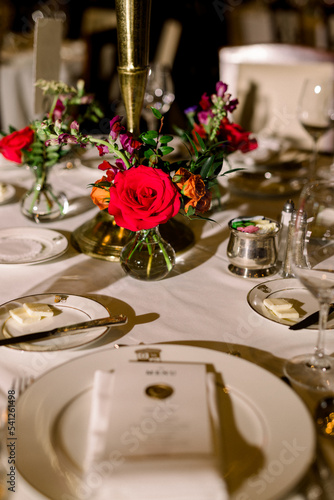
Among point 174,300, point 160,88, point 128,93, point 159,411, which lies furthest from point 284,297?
point 160,88

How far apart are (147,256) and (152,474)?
1.64 feet

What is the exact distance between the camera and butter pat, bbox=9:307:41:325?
806mm

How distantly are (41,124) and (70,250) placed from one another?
28cm

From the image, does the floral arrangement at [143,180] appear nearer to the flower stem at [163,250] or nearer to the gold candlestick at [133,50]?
the flower stem at [163,250]

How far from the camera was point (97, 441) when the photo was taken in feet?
1.80

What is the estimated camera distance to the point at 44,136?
115cm

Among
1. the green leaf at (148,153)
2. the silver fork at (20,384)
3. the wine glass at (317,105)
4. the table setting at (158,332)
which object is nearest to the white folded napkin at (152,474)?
the table setting at (158,332)

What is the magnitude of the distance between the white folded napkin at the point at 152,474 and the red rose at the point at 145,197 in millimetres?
389

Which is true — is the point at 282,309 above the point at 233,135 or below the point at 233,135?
below

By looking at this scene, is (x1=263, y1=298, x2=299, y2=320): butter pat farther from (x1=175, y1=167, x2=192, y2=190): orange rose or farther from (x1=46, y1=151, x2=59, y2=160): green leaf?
(x1=46, y1=151, x2=59, y2=160): green leaf

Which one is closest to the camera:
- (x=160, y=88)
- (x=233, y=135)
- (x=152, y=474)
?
(x=152, y=474)

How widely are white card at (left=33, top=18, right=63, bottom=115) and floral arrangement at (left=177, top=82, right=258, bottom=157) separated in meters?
0.35

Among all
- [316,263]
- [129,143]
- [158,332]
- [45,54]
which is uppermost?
[45,54]

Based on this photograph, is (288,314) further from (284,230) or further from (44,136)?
(44,136)
